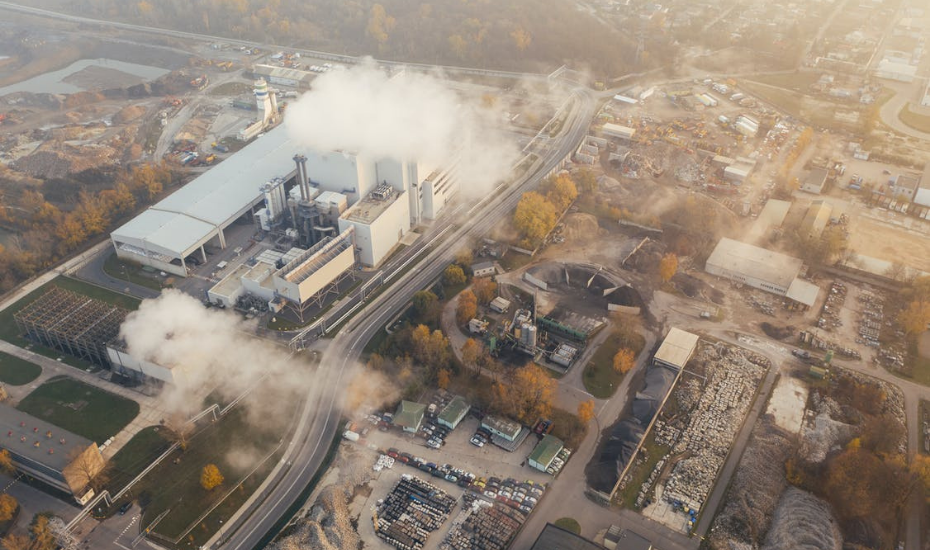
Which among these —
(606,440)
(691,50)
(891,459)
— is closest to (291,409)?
(606,440)

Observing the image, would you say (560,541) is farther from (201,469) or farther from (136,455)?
(136,455)

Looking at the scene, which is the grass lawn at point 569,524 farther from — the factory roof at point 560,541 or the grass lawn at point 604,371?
the grass lawn at point 604,371

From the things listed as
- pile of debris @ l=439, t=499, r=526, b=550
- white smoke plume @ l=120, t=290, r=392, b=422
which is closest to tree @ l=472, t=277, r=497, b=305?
white smoke plume @ l=120, t=290, r=392, b=422

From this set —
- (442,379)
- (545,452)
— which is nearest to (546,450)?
(545,452)

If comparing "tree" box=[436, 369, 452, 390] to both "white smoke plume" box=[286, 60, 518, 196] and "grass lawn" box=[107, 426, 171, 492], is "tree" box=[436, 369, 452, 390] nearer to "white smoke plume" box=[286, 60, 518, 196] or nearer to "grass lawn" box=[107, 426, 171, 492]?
"grass lawn" box=[107, 426, 171, 492]

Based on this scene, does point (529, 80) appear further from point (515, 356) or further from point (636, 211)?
point (515, 356)

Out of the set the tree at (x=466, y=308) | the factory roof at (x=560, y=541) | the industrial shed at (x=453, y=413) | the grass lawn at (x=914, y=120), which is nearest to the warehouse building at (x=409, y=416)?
the industrial shed at (x=453, y=413)
